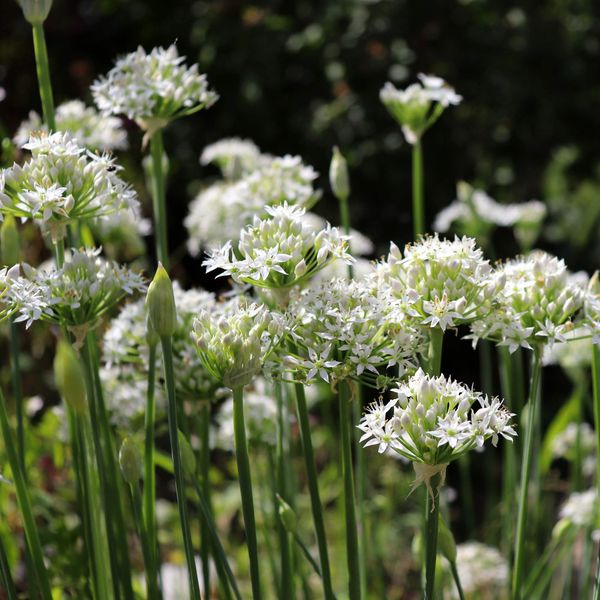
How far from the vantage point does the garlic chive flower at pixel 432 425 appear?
4.33 feet

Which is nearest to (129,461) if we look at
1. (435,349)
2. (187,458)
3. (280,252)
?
(187,458)

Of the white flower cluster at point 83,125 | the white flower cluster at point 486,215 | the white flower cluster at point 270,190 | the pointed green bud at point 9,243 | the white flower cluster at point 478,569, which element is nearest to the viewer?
the pointed green bud at point 9,243

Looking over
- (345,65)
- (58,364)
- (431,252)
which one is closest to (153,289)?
(58,364)

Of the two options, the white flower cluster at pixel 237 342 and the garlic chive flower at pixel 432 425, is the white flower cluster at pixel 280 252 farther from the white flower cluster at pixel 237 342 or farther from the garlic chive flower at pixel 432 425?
the garlic chive flower at pixel 432 425

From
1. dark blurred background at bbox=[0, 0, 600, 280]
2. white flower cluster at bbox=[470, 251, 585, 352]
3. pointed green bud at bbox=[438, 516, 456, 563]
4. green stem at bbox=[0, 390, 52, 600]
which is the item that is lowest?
pointed green bud at bbox=[438, 516, 456, 563]

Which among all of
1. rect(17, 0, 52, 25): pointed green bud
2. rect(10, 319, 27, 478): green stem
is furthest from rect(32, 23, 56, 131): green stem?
rect(10, 319, 27, 478): green stem

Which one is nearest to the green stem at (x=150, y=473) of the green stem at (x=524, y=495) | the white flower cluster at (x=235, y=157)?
the green stem at (x=524, y=495)

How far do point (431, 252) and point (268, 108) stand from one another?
362 cm

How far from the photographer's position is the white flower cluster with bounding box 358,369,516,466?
4.33 feet

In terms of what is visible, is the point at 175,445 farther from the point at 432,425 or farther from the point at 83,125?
the point at 83,125

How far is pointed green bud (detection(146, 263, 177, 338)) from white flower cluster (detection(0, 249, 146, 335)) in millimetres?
203

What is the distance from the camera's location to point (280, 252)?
60.3 inches

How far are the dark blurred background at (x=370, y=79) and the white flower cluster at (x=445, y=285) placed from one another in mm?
3240

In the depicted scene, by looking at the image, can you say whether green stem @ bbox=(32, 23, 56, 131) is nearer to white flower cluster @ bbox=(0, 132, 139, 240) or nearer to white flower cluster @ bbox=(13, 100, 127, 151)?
white flower cluster @ bbox=(0, 132, 139, 240)
